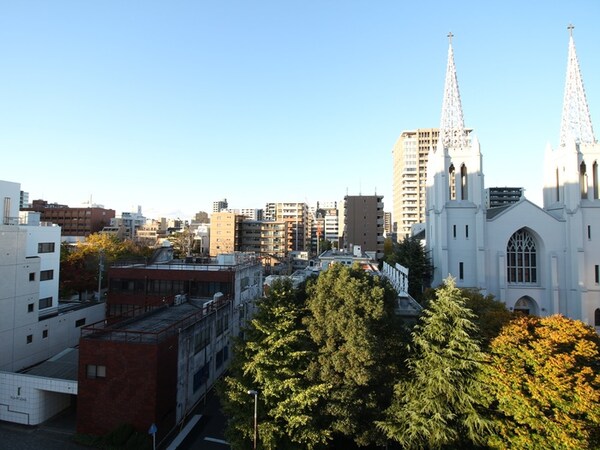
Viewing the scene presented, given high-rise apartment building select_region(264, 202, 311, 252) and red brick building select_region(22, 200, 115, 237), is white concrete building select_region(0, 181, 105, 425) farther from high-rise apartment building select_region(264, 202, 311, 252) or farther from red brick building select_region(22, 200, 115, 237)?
high-rise apartment building select_region(264, 202, 311, 252)

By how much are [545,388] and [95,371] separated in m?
21.3

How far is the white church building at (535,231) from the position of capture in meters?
41.1

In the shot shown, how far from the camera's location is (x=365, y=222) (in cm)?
8525

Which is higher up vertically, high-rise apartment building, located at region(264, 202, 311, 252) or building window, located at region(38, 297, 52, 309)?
high-rise apartment building, located at region(264, 202, 311, 252)

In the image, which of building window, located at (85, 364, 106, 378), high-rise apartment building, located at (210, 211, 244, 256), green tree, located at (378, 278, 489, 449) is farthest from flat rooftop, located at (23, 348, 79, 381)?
high-rise apartment building, located at (210, 211, 244, 256)

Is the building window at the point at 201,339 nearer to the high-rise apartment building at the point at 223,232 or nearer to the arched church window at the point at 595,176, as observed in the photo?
the arched church window at the point at 595,176

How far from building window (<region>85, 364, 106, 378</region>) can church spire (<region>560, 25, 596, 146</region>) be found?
53.0 m

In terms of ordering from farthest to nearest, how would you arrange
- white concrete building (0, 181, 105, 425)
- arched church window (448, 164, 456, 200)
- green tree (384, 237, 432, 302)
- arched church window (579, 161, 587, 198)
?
1. arched church window (448, 164, 456, 200)
2. green tree (384, 237, 432, 302)
3. arched church window (579, 161, 587, 198)
4. white concrete building (0, 181, 105, 425)

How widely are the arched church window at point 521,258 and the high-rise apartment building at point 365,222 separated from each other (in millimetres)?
41847

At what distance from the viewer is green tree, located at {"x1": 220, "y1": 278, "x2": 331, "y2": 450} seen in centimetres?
1573

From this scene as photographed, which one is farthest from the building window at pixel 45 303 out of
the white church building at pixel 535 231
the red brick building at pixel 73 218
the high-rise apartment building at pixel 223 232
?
the red brick building at pixel 73 218

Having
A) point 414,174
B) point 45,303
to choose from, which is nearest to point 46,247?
point 45,303

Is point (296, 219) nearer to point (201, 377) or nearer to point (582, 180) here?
point (582, 180)

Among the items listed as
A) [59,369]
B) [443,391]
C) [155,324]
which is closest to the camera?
[443,391]
